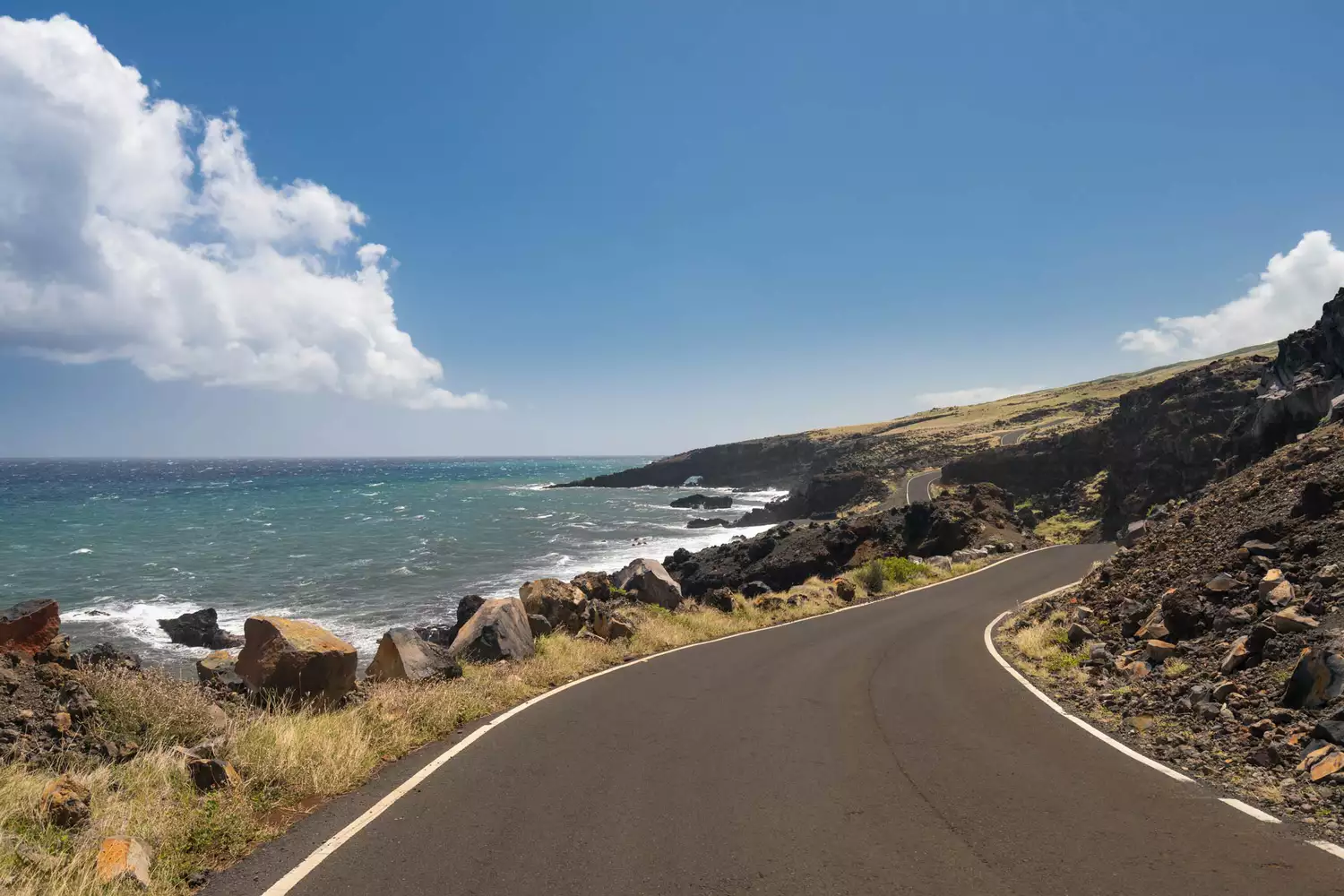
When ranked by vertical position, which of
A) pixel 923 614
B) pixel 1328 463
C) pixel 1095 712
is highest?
pixel 1328 463

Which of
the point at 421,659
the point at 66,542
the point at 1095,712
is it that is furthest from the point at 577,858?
the point at 66,542

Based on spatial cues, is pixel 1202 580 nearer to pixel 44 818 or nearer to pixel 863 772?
pixel 863 772

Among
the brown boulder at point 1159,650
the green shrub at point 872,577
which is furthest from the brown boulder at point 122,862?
the green shrub at point 872,577

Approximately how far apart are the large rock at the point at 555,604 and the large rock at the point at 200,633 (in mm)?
14630

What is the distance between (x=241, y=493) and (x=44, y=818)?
108 meters

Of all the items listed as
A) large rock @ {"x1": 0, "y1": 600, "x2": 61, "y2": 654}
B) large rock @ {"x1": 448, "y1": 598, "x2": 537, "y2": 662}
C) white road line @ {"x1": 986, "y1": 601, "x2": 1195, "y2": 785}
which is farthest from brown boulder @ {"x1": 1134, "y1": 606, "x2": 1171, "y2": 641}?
large rock @ {"x1": 0, "y1": 600, "x2": 61, "y2": 654}

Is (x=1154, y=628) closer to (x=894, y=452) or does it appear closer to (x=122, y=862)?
(x=122, y=862)

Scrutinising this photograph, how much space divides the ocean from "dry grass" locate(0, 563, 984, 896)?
45.5 feet

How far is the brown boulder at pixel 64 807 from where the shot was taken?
16.8 feet

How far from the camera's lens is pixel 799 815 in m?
5.88

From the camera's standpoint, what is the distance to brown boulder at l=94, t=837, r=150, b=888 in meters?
4.37

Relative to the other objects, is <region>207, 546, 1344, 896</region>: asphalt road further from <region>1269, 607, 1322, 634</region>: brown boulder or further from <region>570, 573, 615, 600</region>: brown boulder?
<region>570, 573, 615, 600</region>: brown boulder

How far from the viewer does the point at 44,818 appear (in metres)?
5.05

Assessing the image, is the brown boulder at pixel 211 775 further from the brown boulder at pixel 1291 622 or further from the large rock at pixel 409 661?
the brown boulder at pixel 1291 622
